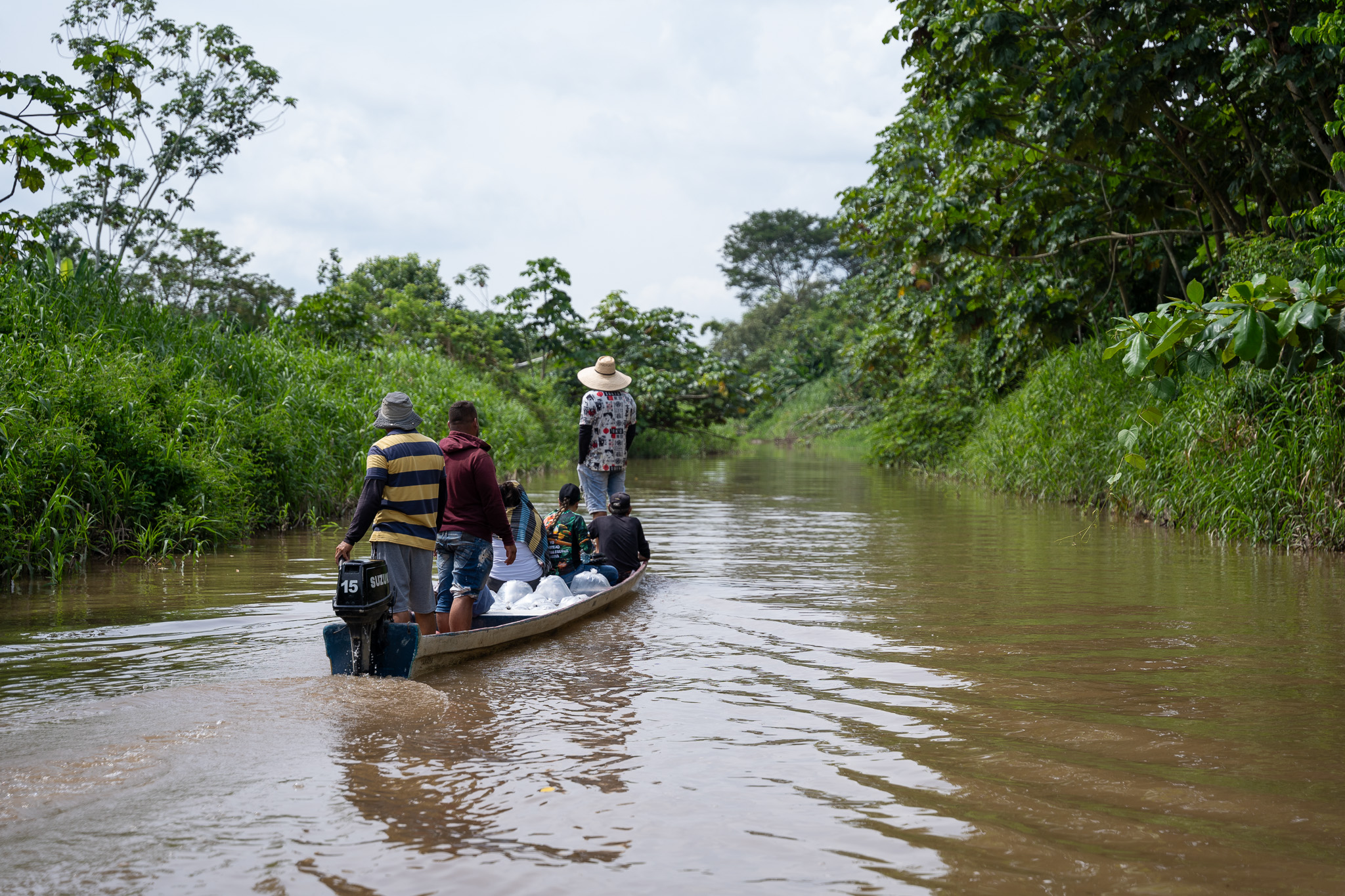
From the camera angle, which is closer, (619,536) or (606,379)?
(619,536)

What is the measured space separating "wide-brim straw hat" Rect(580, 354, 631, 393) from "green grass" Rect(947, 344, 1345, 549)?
5771 mm

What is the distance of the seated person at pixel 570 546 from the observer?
8.37 meters

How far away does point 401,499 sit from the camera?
19.4ft

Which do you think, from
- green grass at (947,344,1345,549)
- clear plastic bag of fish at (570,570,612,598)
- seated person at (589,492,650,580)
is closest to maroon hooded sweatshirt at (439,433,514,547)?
clear plastic bag of fish at (570,570,612,598)

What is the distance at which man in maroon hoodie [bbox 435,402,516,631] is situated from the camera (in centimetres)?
641

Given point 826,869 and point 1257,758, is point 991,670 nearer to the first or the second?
point 1257,758

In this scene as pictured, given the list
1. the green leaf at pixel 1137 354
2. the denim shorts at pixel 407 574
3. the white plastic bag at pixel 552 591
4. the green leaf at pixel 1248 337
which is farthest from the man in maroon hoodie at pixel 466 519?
the green leaf at pixel 1248 337

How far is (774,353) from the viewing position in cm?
5131

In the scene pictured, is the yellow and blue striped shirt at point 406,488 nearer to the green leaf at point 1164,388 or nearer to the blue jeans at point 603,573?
the blue jeans at point 603,573

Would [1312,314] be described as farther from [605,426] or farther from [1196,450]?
[605,426]

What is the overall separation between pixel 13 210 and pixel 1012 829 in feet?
34.7

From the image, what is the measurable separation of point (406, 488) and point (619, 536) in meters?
3.00

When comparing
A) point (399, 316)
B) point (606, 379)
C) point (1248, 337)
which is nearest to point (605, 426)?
point (606, 379)

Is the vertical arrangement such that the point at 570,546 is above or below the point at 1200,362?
below
